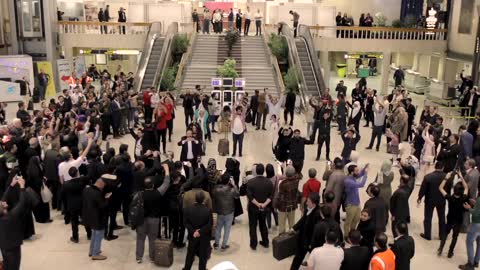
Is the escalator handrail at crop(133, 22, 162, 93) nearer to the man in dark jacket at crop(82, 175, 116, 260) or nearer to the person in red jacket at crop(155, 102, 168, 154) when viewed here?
the person in red jacket at crop(155, 102, 168, 154)

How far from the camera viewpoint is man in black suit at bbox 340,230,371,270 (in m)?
5.91

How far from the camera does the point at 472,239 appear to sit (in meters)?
7.86

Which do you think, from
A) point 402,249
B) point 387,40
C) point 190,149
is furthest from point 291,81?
point 402,249

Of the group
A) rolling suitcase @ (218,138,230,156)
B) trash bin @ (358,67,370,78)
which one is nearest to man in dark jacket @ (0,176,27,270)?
rolling suitcase @ (218,138,230,156)

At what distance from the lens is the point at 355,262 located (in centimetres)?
592

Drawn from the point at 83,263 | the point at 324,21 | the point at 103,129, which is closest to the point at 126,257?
the point at 83,263

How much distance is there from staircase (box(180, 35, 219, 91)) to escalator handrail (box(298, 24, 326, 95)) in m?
4.31

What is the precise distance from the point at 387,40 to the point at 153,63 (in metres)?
11.3

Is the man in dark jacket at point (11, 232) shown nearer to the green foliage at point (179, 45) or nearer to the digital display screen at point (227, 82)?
the digital display screen at point (227, 82)

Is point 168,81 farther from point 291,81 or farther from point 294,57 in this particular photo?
point 294,57

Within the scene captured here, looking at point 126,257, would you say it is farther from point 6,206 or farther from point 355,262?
point 355,262

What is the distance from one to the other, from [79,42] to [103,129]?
11531 mm

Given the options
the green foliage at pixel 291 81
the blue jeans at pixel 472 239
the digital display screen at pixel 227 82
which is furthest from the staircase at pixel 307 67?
the blue jeans at pixel 472 239

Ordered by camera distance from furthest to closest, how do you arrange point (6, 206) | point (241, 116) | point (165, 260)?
point (241, 116)
point (165, 260)
point (6, 206)
